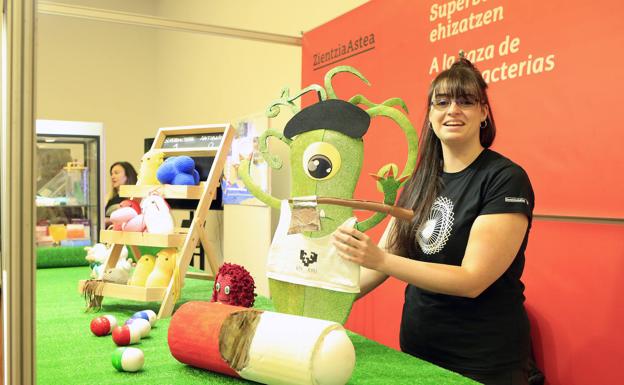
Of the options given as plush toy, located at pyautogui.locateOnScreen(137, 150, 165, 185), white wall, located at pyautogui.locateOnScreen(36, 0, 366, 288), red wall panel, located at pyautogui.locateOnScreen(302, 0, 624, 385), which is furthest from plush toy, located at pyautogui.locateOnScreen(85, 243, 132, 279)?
white wall, located at pyautogui.locateOnScreen(36, 0, 366, 288)

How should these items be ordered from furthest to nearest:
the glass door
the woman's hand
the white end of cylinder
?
the glass door → the woman's hand → the white end of cylinder

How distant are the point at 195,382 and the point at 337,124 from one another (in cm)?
62

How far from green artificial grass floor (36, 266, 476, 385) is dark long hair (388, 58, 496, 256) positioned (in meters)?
0.28

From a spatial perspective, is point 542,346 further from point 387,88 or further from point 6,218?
point 6,218

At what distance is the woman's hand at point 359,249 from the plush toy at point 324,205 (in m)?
0.04

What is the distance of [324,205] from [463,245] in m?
0.33

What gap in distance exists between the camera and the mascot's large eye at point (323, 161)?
1.28 meters

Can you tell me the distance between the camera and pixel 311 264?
127cm

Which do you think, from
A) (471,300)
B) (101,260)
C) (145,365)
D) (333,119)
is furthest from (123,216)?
(471,300)

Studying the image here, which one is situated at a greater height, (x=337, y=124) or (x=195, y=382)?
(x=337, y=124)

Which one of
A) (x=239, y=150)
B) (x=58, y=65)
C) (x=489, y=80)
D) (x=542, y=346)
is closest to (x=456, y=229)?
(x=542, y=346)

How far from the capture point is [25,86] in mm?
515

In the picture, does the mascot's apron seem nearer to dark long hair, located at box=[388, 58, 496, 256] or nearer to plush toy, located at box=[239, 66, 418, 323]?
plush toy, located at box=[239, 66, 418, 323]

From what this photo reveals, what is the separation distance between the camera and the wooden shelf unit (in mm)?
1720
